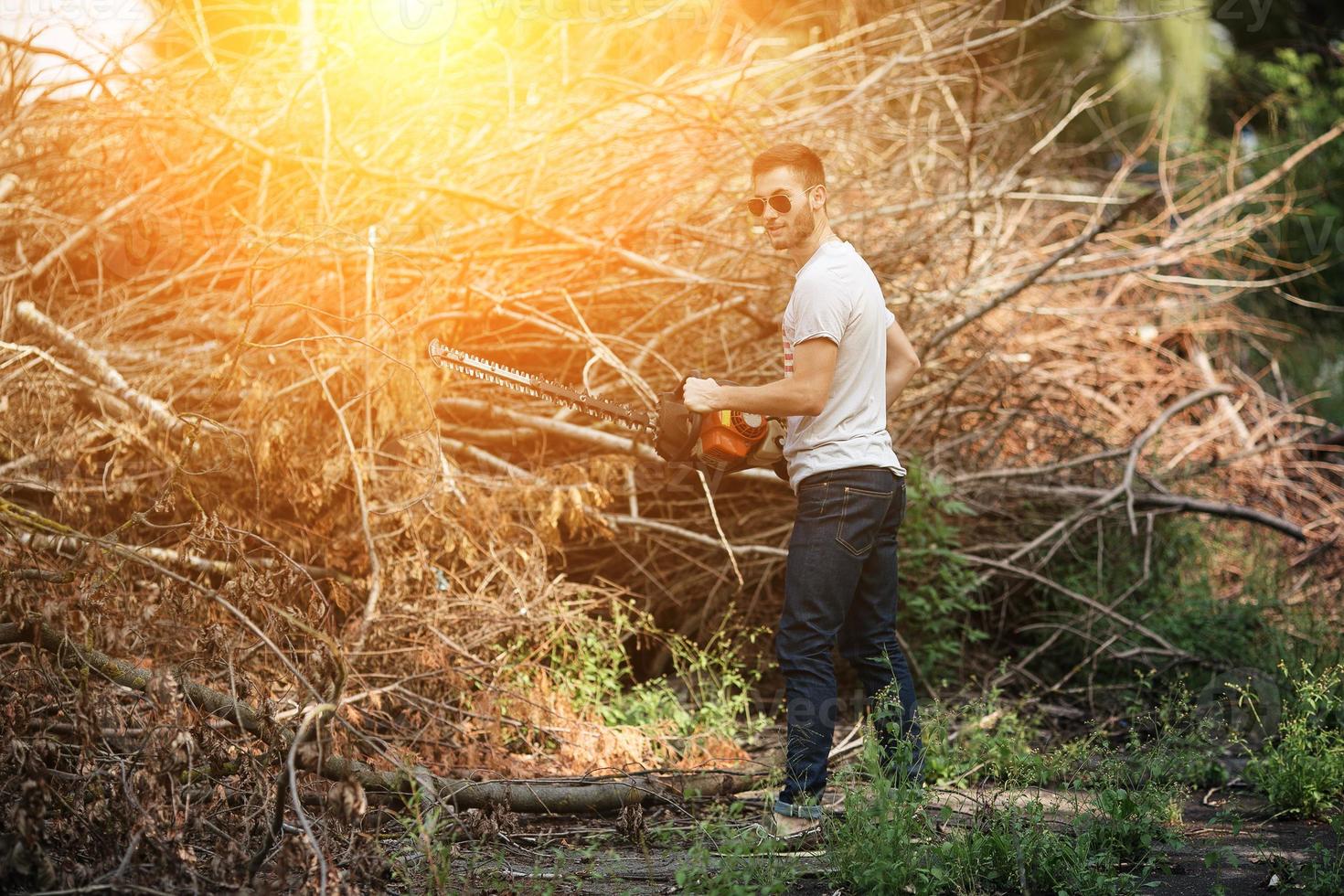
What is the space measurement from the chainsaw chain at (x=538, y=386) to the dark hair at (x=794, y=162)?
0.92 metres

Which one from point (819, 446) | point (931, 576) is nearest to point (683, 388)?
point (819, 446)

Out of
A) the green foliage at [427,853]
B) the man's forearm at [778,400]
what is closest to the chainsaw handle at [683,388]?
the man's forearm at [778,400]

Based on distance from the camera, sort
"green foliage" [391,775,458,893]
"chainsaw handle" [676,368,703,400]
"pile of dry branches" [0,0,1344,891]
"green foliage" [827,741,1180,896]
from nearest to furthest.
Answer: "green foliage" [391,775,458,893] < "green foliage" [827,741,1180,896] < "chainsaw handle" [676,368,703,400] < "pile of dry branches" [0,0,1344,891]

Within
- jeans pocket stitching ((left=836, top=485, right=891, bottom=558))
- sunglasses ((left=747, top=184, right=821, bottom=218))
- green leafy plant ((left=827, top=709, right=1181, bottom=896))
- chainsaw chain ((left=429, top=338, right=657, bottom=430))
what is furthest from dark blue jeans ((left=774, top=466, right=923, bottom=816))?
sunglasses ((left=747, top=184, right=821, bottom=218))

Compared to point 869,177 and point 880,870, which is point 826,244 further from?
point 869,177

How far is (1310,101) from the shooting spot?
11.1 metres

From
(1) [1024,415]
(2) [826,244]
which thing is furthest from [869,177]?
(2) [826,244]

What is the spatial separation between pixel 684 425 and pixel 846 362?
1.83ft

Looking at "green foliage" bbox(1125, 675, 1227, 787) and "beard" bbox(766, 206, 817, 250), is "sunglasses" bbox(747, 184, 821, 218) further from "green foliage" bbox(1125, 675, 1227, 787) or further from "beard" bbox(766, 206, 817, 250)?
"green foliage" bbox(1125, 675, 1227, 787)

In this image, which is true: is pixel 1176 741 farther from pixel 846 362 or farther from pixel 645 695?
pixel 645 695

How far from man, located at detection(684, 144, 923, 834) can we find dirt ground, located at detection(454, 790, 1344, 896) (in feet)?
1.13

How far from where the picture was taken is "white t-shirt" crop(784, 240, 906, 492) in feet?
11.4

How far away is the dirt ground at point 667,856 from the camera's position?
3.06 meters

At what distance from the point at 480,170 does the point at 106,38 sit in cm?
187
